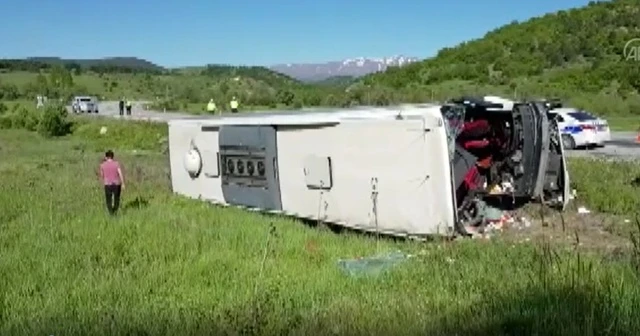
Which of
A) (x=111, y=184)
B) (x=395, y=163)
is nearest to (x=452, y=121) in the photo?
(x=395, y=163)

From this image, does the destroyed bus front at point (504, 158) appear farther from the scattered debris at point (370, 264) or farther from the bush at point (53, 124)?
the bush at point (53, 124)

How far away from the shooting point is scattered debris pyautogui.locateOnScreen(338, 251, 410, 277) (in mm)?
8180

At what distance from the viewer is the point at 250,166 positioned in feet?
45.4

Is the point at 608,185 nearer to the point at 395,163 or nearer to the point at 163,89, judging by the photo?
the point at 395,163

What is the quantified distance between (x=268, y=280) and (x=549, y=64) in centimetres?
5777

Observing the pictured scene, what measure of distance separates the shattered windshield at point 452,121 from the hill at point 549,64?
3152 centimetres

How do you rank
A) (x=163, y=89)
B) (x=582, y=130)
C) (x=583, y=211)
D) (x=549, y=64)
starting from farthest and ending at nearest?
(x=163, y=89), (x=549, y=64), (x=582, y=130), (x=583, y=211)

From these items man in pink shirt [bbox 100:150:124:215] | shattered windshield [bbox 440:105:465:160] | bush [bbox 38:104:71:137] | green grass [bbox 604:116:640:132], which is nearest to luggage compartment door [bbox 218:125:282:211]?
man in pink shirt [bbox 100:150:124:215]

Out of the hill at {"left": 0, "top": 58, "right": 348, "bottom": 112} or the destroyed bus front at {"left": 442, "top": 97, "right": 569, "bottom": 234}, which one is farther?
the hill at {"left": 0, "top": 58, "right": 348, "bottom": 112}

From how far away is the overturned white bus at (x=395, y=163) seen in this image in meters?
10.6

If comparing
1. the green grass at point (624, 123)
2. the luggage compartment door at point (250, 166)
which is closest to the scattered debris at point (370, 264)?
the luggage compartment door at point (250, 166)

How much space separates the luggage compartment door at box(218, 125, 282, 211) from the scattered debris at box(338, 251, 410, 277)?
4.18 meters

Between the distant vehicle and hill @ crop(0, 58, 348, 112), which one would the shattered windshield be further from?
the distant vehicle

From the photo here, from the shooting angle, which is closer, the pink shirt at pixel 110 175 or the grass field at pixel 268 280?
the grass field at pixel 268 280
